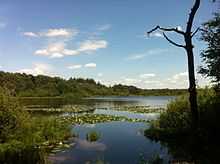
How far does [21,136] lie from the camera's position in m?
18.1

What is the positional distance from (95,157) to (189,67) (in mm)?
6693

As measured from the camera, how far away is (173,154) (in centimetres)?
1662

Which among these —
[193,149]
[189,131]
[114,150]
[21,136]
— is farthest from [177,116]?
[21,136]

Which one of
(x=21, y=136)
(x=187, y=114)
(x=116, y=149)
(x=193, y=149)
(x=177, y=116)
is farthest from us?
(x=177, y=116)

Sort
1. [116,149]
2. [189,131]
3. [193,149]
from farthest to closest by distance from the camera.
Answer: [189,131]
[116,149]
[193,149]

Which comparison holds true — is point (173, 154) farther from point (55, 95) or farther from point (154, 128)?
point (55, 95)

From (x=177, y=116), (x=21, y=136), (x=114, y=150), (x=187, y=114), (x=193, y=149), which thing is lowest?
(x=114, y=150)

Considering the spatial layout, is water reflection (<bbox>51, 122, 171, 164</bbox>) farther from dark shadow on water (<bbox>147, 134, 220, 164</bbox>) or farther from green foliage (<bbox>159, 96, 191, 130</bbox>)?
green foliage (<bbox>159, 96, 191, 130</bbox>)

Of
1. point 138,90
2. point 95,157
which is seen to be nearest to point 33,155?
point 95,157

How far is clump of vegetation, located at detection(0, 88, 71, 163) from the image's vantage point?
1516 cm

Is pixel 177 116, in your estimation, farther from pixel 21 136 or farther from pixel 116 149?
pixel 21 136

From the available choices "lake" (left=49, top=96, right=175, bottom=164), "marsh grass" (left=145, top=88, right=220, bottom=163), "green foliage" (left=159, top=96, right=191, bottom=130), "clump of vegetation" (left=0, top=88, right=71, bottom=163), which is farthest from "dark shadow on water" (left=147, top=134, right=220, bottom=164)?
"clump of vegetation" (left=0, top=88, right=71, bottom=163)

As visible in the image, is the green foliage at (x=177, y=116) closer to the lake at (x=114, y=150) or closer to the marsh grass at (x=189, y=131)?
the marsh grass at (x=189, y=131)

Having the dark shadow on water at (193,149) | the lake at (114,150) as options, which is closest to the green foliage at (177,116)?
the dark shadow on water at (193,149)
